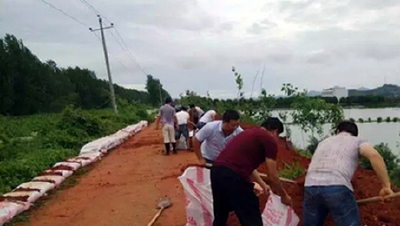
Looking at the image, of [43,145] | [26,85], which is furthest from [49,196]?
[26,85]

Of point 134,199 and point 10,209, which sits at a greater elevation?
point 10,209

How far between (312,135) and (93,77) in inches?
2239

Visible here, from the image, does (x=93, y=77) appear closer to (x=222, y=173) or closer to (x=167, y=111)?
(x=167, y=111)

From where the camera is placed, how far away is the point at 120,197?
310 inches

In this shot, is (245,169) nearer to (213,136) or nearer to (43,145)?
(213,136)

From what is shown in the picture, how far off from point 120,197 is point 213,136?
3.19 m

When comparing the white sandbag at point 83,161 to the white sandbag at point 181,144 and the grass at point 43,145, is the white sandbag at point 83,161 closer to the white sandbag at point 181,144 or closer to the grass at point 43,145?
the grass at point 43,145

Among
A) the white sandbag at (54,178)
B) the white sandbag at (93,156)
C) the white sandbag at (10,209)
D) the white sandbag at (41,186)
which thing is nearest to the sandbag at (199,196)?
the white sandbag at (10,209)

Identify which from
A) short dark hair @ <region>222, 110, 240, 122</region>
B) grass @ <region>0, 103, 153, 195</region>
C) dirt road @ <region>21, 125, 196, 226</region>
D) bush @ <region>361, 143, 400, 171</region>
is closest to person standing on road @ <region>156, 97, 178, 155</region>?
dirt road @ <region>21, 125, 196, 226</region>

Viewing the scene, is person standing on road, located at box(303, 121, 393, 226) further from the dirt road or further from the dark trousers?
the dirt road

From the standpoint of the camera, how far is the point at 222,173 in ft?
12.9

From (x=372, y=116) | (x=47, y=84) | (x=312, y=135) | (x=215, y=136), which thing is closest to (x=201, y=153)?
(x=215, y=136)

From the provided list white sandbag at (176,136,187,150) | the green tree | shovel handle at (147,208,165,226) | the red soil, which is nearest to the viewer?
the red soil

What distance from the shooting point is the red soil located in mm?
5770
